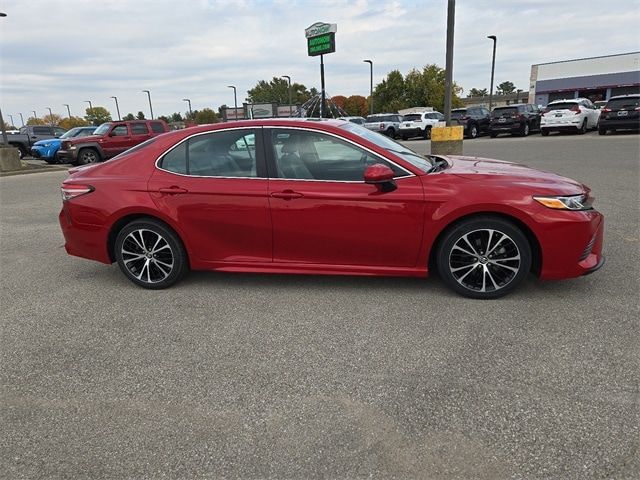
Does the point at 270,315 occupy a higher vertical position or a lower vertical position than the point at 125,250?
lower

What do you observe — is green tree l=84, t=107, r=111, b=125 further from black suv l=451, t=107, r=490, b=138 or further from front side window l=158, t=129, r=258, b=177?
front side window l=158, t=129, r=258, b=177

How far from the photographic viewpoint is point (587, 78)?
53031 millimetres

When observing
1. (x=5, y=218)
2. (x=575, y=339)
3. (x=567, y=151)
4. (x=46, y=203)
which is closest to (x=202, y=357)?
(x=575, y=339)

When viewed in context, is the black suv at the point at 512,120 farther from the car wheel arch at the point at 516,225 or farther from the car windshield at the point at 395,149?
→ the car wheel arch at the point at 516,225

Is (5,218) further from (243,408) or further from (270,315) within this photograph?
(243,408)

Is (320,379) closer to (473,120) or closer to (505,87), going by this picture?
(473,120)

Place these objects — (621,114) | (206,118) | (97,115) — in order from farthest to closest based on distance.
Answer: (97,115) → (206,118) → (621,114)

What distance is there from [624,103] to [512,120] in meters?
5.13

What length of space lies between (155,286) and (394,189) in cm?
239

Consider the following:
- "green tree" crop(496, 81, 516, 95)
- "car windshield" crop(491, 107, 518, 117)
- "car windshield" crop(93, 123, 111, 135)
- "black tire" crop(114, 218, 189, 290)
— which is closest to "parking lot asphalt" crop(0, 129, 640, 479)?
"black tire" crop(114, 218, 189, 290)

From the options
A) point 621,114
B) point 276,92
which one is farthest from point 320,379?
point 276,92

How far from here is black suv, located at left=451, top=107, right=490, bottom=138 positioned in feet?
86.8

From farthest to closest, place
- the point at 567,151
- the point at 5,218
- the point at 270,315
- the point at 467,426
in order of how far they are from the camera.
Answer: the point at 567,151 < the point at 5,218 < the point at 270,315 < the point at 467,426

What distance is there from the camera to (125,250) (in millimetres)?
4527
